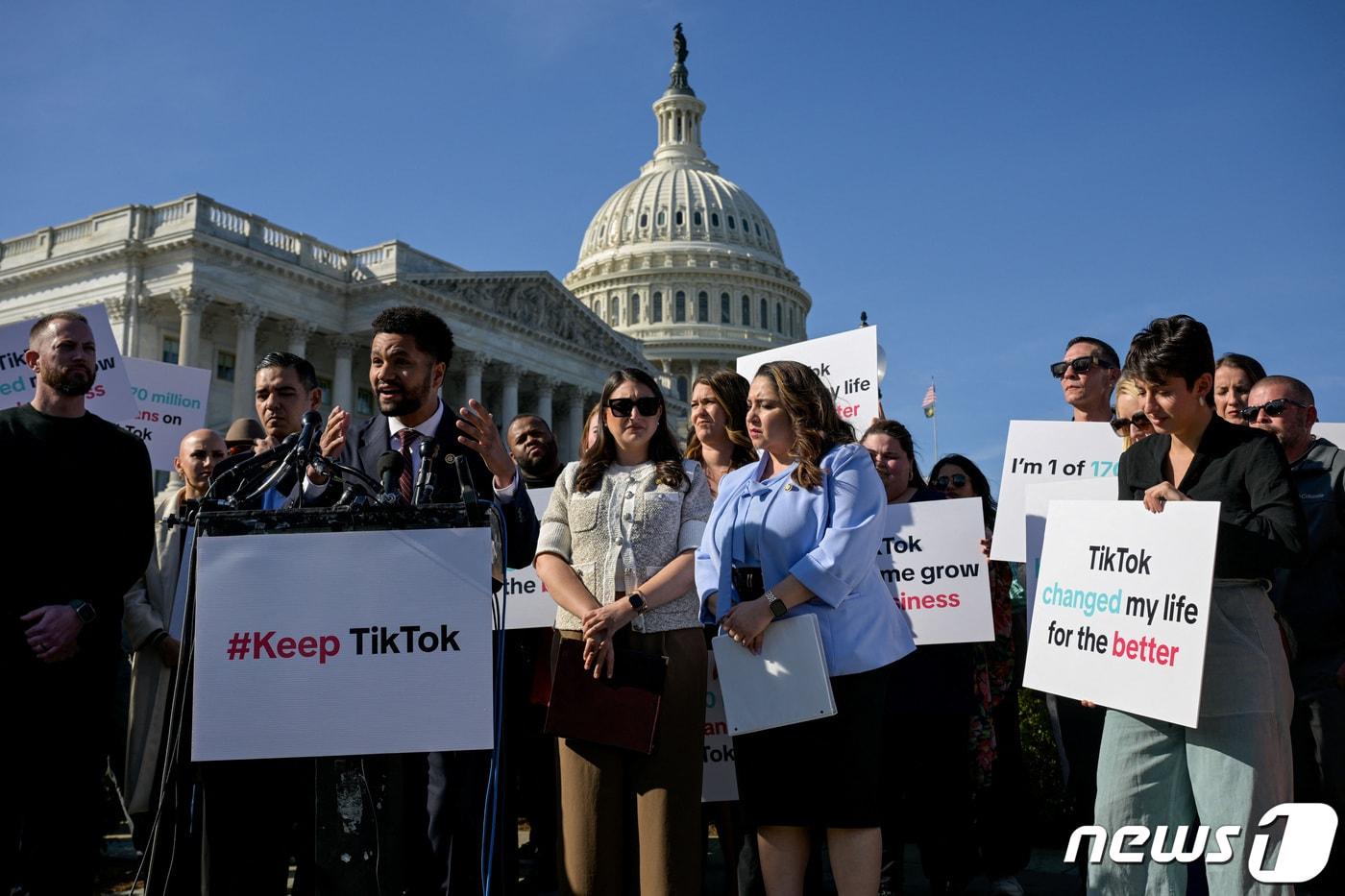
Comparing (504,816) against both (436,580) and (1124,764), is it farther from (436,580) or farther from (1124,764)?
(1124,764)

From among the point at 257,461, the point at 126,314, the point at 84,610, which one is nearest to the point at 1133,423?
the point at 257,461

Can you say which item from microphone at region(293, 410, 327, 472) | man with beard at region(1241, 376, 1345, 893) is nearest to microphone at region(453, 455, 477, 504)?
microphone at region(293, 410, 327, 472)

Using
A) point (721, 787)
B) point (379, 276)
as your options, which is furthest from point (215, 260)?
point (721, 787)

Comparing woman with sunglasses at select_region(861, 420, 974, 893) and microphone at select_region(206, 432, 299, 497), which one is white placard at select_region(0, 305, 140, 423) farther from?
woman with sunglasses at select_region(861, 420, 974, 893)

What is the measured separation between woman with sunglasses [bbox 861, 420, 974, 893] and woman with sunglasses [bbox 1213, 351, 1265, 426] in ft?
5.16

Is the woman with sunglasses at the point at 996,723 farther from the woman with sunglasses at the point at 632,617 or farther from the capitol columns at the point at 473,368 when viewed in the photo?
the capitol columns at the point at 473,368

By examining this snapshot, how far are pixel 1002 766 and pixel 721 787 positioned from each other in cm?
150

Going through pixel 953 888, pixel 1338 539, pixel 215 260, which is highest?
pixel 215 260

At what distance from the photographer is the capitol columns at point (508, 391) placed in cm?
4591

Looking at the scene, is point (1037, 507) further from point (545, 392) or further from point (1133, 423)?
point (545, 392)

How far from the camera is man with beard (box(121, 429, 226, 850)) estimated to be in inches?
199

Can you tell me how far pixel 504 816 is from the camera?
13.4ft

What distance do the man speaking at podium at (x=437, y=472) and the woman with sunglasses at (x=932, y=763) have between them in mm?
1913

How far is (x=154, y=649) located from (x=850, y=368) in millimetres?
4110
